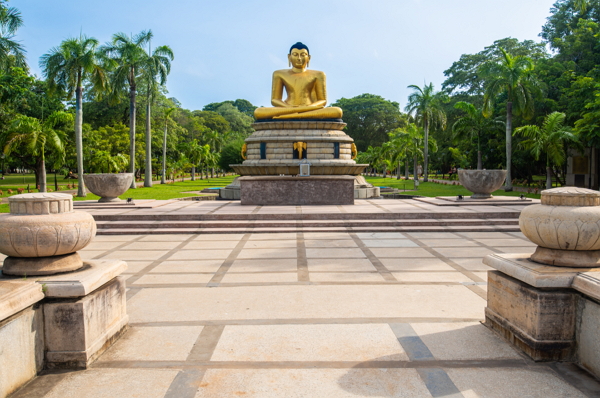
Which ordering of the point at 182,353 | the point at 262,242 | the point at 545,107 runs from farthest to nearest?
the point at 545,107, the point at 262,242, the point at 182,353

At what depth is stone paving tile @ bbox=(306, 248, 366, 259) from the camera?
841 cm

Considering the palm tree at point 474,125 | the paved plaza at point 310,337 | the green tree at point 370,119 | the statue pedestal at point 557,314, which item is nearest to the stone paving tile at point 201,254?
the paved plaza at point 310,337

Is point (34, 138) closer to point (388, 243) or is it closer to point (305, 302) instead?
point (388, 243)

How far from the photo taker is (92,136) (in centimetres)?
3369

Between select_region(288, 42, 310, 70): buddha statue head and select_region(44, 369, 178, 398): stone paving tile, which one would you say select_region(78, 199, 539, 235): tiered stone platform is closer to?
select_region(44, 369, 178, 398): stone paving tile

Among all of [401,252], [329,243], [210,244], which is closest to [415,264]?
[401,252]

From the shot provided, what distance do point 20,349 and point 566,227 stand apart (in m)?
4.54

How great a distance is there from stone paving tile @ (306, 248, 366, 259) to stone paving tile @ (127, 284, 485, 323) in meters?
2.12

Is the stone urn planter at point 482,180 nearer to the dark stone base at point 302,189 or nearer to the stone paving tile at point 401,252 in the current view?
the dark stone base at point 302,189

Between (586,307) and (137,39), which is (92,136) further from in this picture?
(586,307)

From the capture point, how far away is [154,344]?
430 cm

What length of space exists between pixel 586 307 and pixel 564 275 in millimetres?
295

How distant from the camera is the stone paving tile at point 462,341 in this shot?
4.02 meters

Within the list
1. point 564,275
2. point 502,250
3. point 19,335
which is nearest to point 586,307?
point 564,275
